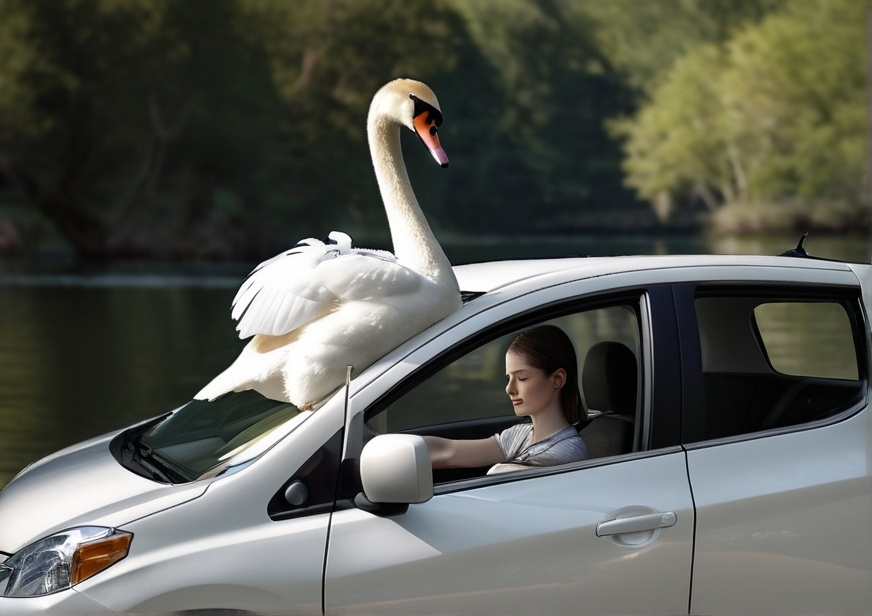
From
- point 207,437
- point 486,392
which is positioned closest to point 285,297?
point 207,437

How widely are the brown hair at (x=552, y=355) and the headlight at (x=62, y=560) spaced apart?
1186mm

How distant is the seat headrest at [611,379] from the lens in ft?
10.8

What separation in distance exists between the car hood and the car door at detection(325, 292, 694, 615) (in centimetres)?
42

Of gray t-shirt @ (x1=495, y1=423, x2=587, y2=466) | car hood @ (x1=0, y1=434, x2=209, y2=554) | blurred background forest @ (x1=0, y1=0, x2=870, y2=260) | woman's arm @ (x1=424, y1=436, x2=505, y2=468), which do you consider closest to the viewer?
car hood @ (x1=0, y1=434, x2=209, y2=554)

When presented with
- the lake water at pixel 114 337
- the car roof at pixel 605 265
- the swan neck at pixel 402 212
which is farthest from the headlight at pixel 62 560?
the lake water at pixel 114 337

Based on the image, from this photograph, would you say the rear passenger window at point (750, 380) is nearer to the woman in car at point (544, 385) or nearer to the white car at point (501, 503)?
the white car at point (501, 503)

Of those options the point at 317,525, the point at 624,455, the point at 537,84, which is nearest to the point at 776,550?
the point at 624,455

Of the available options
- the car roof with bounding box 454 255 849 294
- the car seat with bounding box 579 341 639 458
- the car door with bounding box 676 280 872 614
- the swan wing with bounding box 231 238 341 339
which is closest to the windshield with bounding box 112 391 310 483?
the swan wing with bounding box 231 238 341 339

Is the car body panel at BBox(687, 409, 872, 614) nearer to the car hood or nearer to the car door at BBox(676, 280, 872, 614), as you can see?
the car door at BBox(676, 280, 872, 614)

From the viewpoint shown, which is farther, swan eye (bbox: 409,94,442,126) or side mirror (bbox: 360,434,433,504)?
swan eye (bbox: 409,94,442,126)

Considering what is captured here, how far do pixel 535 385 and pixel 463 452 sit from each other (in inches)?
14.9

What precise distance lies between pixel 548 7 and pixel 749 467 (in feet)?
88.6

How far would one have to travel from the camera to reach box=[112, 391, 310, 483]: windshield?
2.81m

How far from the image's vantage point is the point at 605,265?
10.1ft
